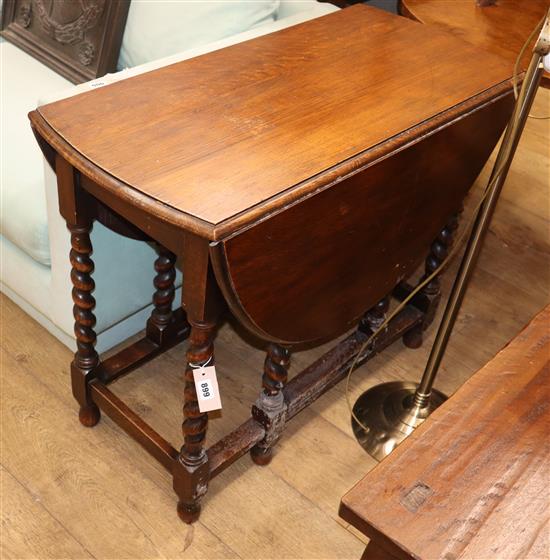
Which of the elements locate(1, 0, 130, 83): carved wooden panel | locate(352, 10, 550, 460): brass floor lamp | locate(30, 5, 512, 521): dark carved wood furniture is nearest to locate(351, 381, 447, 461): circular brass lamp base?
locate(352, 10, 550, 460): brass floor lamp

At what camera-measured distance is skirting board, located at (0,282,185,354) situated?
2.04 meters

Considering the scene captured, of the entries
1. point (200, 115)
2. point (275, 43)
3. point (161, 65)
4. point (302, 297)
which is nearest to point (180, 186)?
point (200, 115)

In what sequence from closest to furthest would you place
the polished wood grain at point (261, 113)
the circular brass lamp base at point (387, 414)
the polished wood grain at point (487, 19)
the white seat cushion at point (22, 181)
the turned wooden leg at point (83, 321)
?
the polished wood grain at point (261, 113)
the turned wooden leg at point (83, 321)
the white seat cushion at point (22, 181)
the circular brass lamp base at point (387, 414)
the polished wood grain at point (487, 19)

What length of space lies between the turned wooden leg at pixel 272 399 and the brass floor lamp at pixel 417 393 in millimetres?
236

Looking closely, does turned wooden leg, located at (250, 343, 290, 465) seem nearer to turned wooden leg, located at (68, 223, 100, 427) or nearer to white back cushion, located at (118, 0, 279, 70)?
turned wooden leg, located at (68, 223, 100, 427)

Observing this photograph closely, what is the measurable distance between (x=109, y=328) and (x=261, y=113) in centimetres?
78

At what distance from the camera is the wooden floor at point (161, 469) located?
67.4 inches

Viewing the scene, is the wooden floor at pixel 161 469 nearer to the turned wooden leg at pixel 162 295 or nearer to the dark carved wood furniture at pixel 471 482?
the turned wooden leg at pixel 162 295

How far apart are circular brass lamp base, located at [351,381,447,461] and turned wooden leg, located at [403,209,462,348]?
0.54ft

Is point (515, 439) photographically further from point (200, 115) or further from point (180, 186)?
point (200, 115)

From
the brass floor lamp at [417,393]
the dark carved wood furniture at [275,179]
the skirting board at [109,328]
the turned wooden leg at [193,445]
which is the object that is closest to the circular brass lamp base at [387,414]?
the brass floor lamp at [417,393]

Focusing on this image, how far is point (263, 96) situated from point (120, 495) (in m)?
0.91

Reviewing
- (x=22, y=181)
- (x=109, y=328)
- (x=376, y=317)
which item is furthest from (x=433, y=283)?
(x=22, y=181)

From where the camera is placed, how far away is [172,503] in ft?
5.85
